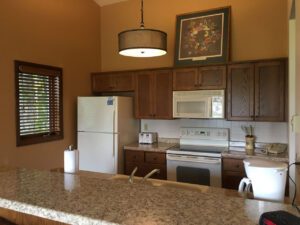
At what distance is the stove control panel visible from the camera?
3785mm

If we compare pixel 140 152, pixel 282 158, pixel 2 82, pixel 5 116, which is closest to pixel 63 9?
pixel 2 82

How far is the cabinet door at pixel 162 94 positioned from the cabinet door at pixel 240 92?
85cm

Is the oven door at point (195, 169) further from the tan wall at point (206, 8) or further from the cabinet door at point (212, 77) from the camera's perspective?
the tan wall at point (206, 8)

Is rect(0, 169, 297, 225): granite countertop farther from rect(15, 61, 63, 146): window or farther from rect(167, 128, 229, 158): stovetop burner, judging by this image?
rect(167, 128, 229, 158): stovetop burner

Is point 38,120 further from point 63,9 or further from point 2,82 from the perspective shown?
point 63,9

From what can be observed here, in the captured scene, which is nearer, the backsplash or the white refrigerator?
the backsplash

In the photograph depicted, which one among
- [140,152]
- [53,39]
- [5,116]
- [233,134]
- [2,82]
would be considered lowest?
[140,152]

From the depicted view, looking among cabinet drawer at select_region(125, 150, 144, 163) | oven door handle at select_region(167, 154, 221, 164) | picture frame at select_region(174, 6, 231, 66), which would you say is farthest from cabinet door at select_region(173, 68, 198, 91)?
cabinet drawer at select_region(125, 150, 144, 163)

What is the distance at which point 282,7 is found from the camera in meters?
3.45

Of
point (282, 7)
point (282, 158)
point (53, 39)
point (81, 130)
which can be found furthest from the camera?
point (81, 130)

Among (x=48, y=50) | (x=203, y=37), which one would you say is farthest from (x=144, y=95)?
(x=48, y=50)

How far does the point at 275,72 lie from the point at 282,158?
106cm

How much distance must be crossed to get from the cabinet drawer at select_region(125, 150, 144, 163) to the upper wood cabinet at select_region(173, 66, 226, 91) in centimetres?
110

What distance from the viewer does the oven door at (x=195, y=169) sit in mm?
3301
